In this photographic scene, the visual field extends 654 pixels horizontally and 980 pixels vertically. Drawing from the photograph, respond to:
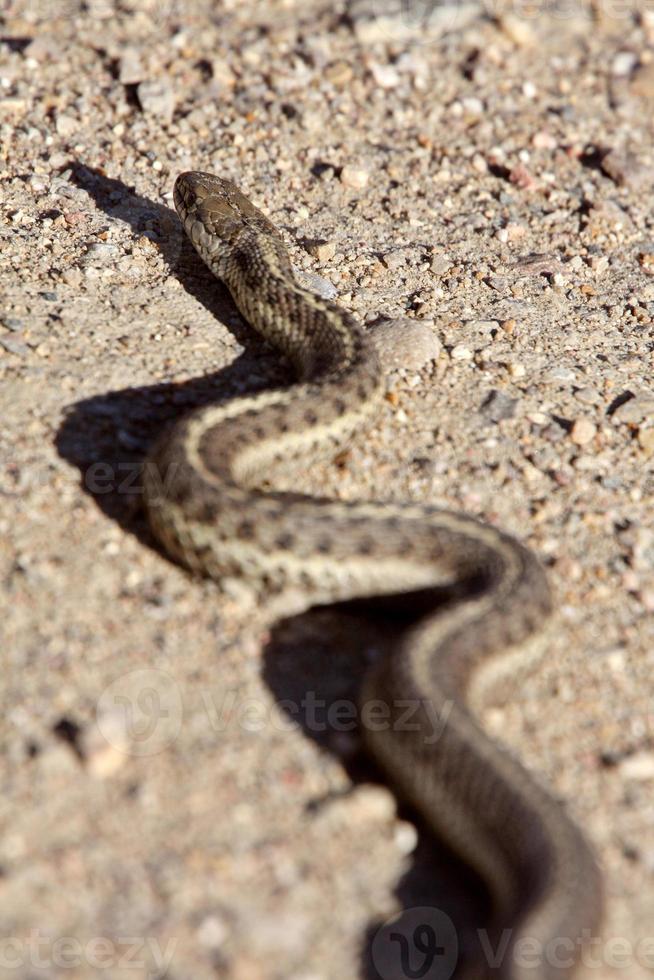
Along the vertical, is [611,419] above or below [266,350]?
above

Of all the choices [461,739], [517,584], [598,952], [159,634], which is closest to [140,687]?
[159,634]

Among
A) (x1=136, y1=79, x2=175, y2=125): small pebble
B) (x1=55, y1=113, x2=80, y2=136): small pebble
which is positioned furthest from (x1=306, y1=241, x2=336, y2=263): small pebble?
(x1=55, y1=113, x2=80, y2=136): small pebble

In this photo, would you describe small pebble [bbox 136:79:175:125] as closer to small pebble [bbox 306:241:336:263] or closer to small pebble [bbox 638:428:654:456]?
small pebble [bbox 306:241:336:263]

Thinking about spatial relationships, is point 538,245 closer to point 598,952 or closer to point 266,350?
point 266,350

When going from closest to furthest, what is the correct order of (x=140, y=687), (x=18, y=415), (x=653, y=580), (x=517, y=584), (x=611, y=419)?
(x=140, y=687) → (x=517, y=584) → (x=653, y=580) → (x=18, y=415) → (x=611, y=419)

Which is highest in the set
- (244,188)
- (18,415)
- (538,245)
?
(538,245)

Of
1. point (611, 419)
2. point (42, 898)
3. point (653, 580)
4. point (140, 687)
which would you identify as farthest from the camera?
point (611, 419)
